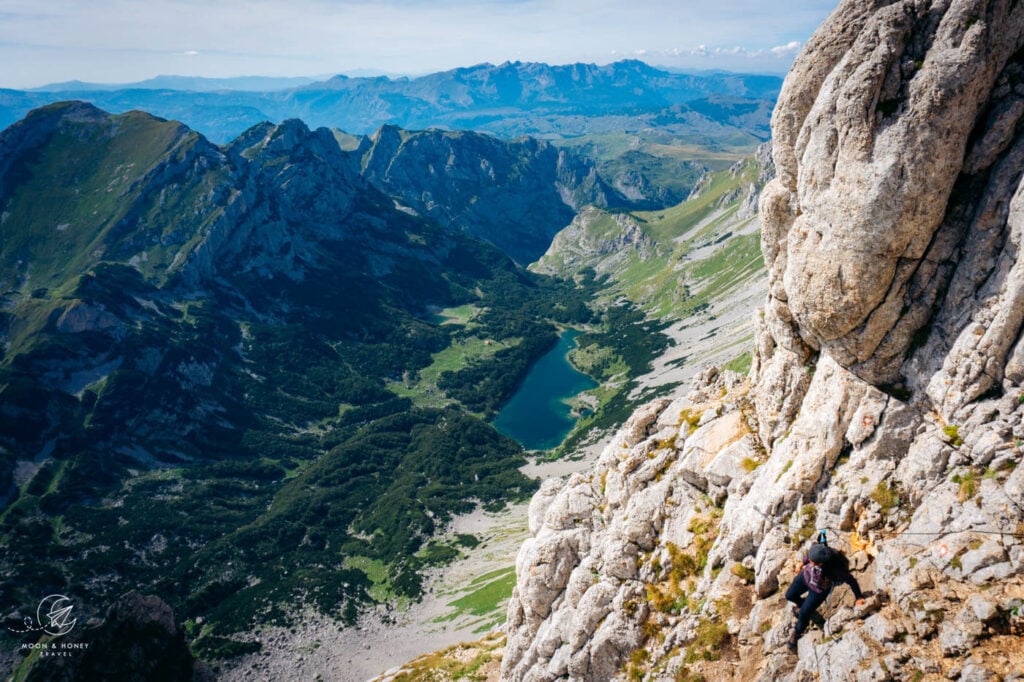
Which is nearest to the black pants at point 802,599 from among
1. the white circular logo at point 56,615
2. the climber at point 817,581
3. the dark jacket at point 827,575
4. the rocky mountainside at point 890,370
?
the climber at point 817,581

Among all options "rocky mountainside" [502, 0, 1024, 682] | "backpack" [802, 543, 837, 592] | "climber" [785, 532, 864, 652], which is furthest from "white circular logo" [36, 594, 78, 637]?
"backpack" [802, 543, 837, 592]

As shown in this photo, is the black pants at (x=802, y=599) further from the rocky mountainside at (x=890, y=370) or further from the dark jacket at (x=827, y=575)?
the rocky mountainside at (x=890, y=370)

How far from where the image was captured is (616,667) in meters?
29.6

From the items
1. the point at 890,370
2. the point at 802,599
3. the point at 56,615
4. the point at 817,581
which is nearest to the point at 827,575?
the point at 817,581

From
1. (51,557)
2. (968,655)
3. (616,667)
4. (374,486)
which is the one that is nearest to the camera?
(968,655)

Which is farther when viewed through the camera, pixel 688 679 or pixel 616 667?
pixel 616 667

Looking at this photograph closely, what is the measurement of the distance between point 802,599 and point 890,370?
9383 millimetres

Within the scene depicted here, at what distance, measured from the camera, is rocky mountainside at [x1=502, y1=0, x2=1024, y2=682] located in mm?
18297

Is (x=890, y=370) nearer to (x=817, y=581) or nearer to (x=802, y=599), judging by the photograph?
(x=817, y=581)

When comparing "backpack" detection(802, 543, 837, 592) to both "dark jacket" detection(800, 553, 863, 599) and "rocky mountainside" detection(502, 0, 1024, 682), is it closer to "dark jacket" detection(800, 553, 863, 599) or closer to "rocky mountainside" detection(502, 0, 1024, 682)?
"dark jacket" detection(800, 553, 863, 599)

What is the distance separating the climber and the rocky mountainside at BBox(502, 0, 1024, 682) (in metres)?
0.40

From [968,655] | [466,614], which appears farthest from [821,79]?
[466,614]

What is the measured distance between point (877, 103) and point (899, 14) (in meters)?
3.32

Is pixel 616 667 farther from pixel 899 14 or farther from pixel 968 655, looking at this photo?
pixel 899 14
